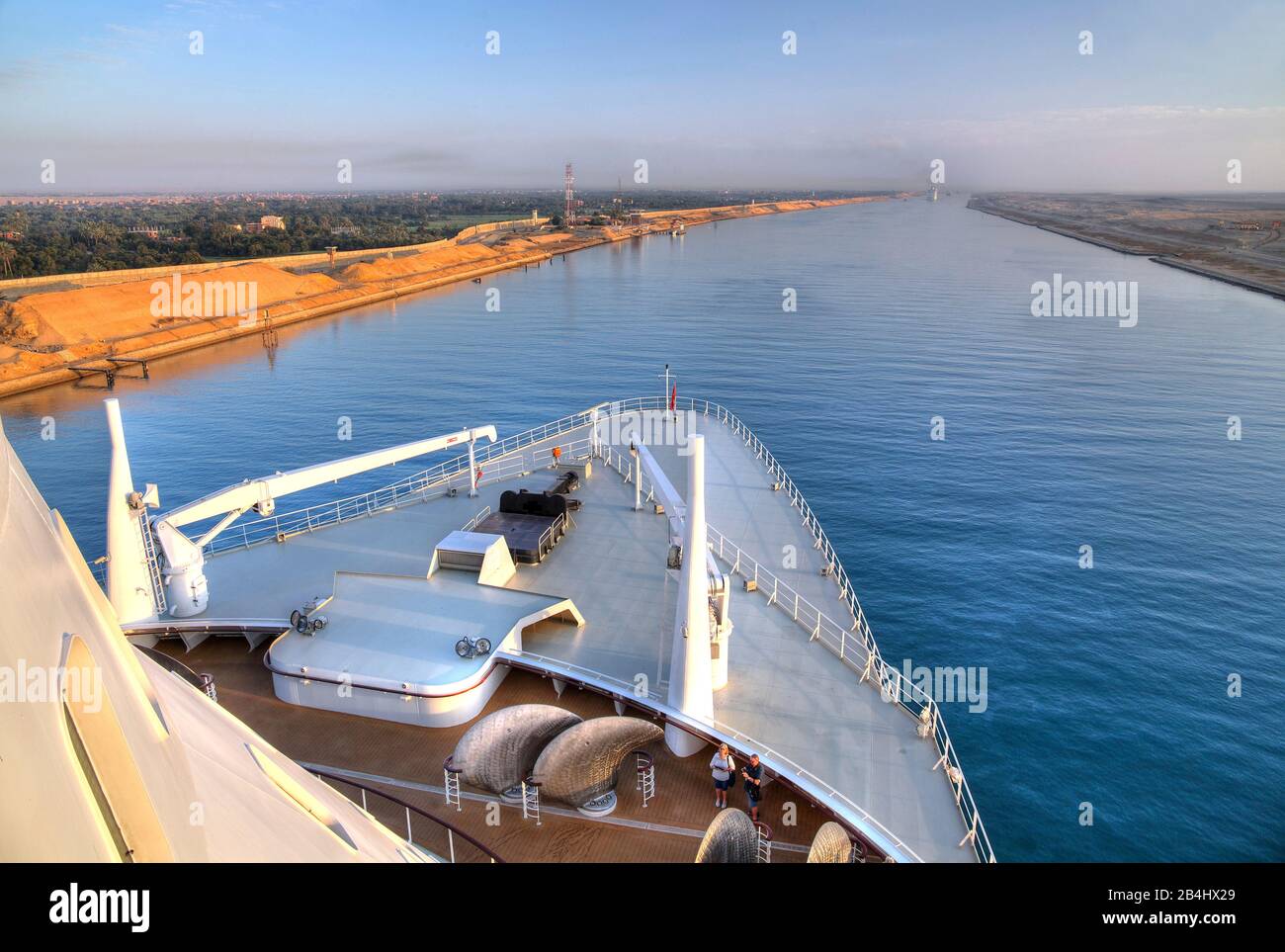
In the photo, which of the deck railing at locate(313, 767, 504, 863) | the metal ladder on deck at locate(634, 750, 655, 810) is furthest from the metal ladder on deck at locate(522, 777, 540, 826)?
the metal ladder on deck at locate(634, 750, 655, 810)

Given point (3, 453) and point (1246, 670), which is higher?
point (3, 453)

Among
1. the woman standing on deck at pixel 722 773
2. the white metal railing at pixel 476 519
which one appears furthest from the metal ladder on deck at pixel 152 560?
the woman standing on deck at pixel 722 773

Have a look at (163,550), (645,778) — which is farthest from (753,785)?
(163,550)

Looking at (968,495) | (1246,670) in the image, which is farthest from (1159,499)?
(1246,670)

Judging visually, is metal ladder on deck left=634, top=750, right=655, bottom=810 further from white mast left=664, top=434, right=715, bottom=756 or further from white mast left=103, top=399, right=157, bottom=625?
white mast left=103, top=399, right=157, bottom=625

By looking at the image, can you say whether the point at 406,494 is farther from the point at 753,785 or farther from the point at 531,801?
the point at 753,785
